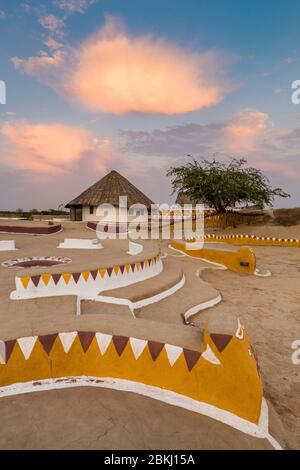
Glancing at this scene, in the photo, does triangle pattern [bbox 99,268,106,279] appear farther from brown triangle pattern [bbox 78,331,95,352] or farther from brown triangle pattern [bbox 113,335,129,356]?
brown triangle pattern [bbox 113,335,129,356]

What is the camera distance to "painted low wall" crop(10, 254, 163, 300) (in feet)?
23.4

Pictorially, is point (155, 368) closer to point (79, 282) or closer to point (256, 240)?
point (79, 282)

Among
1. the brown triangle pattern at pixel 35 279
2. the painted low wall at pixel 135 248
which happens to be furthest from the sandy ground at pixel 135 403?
the painted low wall at pixel 135 248

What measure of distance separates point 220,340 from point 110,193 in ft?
99.6

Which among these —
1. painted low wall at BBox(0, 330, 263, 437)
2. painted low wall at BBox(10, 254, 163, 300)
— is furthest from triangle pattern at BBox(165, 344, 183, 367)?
painted low wall at BBox(10, 254, 163, 300)

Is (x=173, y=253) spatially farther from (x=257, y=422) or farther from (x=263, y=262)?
(x=257, y=422)

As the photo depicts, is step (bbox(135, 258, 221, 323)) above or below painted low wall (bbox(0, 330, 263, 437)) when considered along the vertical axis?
below

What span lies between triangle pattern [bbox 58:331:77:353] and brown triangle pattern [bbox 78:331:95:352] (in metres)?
0.10

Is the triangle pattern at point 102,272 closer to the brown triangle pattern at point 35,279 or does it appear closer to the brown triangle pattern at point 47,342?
the brown triangle pattern at point 35,279

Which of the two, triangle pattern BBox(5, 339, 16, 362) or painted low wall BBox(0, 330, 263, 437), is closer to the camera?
painted low wall BBox(0, 330, 263, 437)

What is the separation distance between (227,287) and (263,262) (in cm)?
641

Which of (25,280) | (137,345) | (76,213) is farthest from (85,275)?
(76,213)

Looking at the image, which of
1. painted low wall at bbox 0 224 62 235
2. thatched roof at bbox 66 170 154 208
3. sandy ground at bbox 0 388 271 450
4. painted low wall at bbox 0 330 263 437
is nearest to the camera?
sandy ground at bbox 0 388 271 450

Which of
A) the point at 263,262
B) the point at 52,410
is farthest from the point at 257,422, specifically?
the point at 263,262
